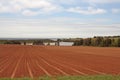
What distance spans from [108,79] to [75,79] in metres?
1.55

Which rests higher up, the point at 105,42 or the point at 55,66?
the point at 105,42

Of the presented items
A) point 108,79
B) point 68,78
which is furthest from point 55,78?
point 108,79

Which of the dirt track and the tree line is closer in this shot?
the dirt track

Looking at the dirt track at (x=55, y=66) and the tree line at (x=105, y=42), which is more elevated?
the tree line at (x=105, y=42)

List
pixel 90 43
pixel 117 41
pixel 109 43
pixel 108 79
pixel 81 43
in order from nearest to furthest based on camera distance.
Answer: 1. pixel 108 79
2. pixel 117 41
3. pixel 109 43
4. pixel 90 43
5. pixel 81 43

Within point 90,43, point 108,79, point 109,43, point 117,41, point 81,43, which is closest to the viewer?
point 108,79

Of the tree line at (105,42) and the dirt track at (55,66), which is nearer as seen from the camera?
the dirt track at (55,66)

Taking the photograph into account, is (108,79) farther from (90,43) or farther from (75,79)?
(90,43)

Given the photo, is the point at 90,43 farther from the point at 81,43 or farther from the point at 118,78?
the point at 118,78

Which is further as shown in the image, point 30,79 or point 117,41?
point 117,41

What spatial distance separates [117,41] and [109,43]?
6108 millimetres

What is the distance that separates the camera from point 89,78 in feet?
49.0

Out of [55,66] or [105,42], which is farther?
[105,42]

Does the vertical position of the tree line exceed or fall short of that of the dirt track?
it exceeds it
